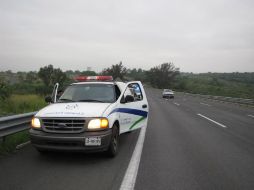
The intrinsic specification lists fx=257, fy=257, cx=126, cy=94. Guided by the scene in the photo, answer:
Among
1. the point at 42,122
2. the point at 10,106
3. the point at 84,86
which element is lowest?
the point at 10,106

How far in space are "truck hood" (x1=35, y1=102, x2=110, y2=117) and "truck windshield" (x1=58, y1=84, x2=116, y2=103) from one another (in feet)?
1.52

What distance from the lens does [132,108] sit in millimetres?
7250

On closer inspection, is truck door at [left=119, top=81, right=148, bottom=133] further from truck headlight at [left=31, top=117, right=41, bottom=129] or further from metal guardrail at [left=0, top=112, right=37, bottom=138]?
A: metal guardrail at [left=0, top=112, right=37, bottom=138]

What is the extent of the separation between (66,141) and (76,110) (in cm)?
71

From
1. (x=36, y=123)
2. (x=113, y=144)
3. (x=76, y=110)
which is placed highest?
(x=76, y=110)

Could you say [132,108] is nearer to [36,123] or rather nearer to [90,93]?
[90,93]

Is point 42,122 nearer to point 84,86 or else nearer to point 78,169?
point 78,169

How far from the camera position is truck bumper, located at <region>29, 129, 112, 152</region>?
16.4 feet

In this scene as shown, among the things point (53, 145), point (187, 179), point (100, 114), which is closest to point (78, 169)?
point (53, 145)

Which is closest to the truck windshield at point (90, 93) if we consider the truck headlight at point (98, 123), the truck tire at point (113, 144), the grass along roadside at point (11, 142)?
the truck tire at point (113, 144)

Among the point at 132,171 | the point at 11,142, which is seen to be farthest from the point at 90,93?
the point at 132,171

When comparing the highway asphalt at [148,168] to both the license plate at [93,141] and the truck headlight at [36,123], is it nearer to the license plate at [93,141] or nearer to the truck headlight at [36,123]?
the license plate at [93,141]

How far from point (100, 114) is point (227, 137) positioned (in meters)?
5.07

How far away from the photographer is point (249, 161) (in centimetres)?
568
